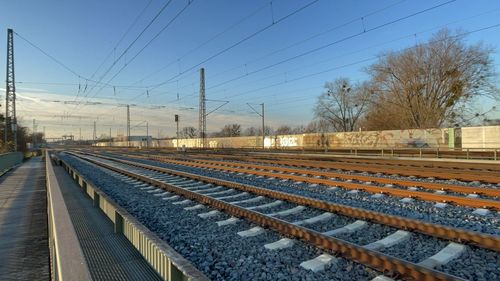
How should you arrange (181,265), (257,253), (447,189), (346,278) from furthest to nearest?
(447,189), (257,253), (346,278), (181,265)

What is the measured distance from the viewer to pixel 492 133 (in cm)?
3088

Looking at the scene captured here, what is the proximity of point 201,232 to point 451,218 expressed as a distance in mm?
4981

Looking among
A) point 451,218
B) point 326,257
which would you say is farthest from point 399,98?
point 326,257

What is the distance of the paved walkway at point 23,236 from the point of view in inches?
276

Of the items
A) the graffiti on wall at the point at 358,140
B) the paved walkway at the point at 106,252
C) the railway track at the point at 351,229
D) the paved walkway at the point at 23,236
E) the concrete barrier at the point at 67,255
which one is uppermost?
the graffiti on wall at the point at 358,140

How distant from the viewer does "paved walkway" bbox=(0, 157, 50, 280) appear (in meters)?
7.01

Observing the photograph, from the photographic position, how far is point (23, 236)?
30.8 ft

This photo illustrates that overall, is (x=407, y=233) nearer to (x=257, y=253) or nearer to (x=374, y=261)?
(x=374, y=261)

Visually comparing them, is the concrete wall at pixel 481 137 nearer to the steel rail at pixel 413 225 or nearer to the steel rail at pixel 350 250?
the steel rail at pixel 413 225

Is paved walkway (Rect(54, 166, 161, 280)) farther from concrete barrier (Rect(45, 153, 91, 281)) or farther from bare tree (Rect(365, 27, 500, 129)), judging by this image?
bare tree (Rect(365, 27, 500, 129))

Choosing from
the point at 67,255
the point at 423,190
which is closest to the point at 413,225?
the point at 67,255

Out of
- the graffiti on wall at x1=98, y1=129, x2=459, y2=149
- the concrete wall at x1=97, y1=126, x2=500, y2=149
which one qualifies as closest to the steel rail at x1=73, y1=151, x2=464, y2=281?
the concrete wall at x1=97, y1=126, x2=500, y2=149

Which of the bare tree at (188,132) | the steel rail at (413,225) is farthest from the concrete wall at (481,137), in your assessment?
the bare tree at (188,132)

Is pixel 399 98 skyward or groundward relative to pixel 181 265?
skyward
